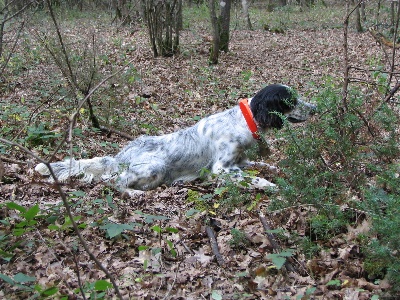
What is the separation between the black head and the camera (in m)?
5.74

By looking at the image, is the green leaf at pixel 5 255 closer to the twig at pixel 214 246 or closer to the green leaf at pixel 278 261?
the twig at pixel 214 246

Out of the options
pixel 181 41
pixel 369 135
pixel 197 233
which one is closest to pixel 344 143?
pixel 369 135

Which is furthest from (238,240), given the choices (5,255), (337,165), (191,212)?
(5,255)

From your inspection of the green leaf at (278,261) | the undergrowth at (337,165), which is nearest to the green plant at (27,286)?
the green leaf at (278,261)

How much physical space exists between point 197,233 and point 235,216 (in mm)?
526

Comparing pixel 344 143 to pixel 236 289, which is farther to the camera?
pixel 344 143

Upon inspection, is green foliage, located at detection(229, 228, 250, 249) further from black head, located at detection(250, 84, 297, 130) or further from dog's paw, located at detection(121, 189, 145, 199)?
black head, located at detection(250, 84, 297, 130)

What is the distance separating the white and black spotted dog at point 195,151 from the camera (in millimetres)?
5840

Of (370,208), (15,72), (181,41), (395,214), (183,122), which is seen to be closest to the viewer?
(395,214)

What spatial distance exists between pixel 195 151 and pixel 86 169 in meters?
1.48

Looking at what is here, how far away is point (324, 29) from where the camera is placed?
2248 centimetres

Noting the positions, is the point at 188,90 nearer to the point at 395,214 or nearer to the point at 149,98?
the point at 149,98

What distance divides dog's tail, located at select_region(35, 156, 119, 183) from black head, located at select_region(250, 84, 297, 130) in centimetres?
200

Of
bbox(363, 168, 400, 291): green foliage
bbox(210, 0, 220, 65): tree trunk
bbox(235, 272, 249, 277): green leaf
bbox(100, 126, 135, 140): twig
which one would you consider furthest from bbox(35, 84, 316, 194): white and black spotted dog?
bbox(210, 0, 220, 65): tree trunk
